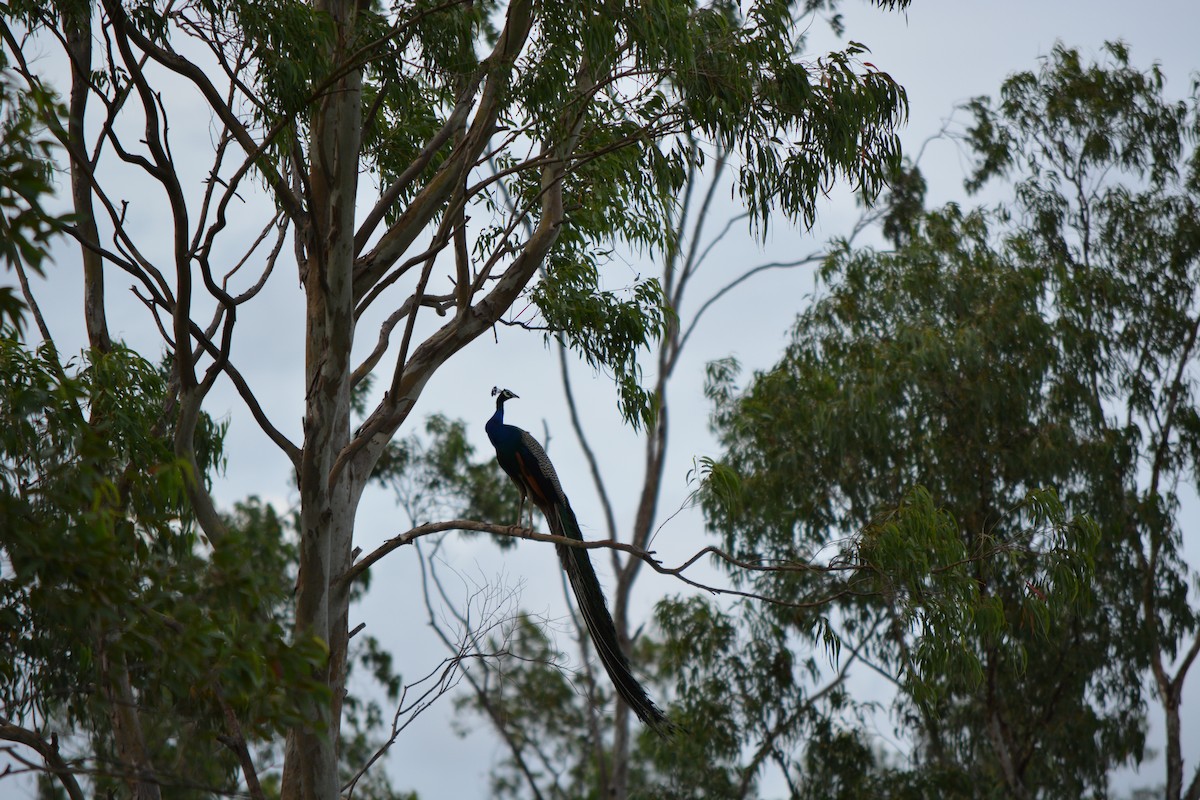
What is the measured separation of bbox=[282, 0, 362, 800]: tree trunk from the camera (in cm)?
456

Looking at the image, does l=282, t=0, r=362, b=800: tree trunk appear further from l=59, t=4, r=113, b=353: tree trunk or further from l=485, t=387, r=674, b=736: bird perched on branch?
l=59, t=4, r=113, b=353: tree trunk

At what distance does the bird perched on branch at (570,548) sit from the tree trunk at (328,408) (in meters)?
0.83

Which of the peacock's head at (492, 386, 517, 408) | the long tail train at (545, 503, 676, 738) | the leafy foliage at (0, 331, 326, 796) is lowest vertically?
the leafy foliage at (0, 331, 326, 796)

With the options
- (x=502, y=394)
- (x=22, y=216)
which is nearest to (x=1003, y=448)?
(x=502, y=394)

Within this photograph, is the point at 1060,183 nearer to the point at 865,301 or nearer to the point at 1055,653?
the point at 865,301

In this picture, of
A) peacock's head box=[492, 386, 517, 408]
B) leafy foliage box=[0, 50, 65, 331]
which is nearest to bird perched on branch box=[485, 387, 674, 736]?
peacock's head box=[492, 386, 517, 408]

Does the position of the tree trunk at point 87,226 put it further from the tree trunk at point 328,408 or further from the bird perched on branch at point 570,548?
the bird perched on branch at point 570,548

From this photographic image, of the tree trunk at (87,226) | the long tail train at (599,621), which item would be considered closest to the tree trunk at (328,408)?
the long tail train at (599,621)

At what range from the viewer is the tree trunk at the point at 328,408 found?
4.56 metres

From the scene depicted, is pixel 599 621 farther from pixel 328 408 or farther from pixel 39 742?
pixel 39 742

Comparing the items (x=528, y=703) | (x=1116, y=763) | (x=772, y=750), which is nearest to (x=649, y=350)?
(x=772, y=750)

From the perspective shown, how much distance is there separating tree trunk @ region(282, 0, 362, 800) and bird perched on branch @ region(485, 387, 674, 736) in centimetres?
83

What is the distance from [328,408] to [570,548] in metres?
1.20

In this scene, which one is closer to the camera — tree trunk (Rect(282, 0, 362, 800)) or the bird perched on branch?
tree trunk (Rect(282, 0, 362, 800))
